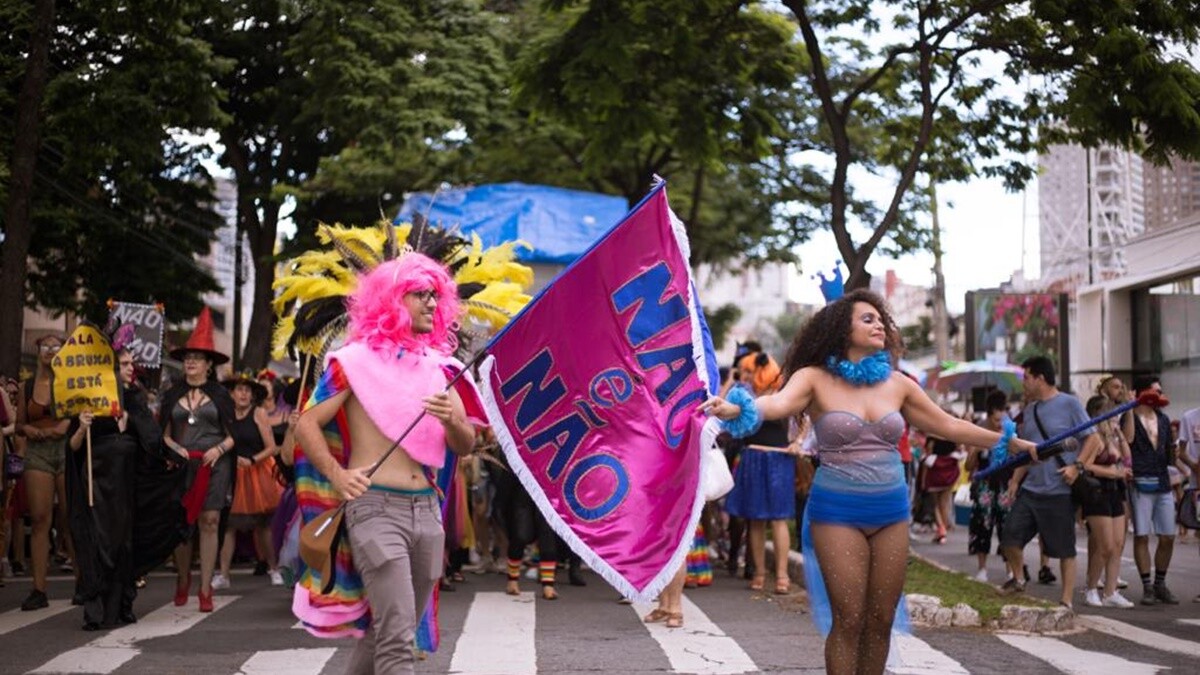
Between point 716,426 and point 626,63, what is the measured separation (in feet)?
26.9

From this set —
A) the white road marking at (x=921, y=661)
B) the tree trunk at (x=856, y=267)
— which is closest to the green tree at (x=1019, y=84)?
the tree trunk at (x=856, y=267)

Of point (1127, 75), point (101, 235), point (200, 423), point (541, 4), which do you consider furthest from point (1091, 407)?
point (101, 235)

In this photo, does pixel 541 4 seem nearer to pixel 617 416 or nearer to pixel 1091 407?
pixel 1091 407

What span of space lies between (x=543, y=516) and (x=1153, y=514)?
6.16m

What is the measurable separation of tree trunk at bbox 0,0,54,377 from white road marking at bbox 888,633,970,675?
369 inches

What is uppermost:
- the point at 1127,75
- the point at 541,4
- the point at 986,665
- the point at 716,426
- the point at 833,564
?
the point at 541,4

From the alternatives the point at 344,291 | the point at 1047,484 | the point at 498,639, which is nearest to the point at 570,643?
the point at 498,639

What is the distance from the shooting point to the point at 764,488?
13.4 meters

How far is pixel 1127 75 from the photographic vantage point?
12969 millimetres

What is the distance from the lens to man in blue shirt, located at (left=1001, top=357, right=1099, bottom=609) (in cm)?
1167

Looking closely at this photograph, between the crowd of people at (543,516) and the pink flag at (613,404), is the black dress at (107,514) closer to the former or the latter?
the crowd of people at (543,516)

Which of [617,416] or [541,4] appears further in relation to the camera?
[541,4]

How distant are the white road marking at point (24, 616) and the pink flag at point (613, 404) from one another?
16.3 feet

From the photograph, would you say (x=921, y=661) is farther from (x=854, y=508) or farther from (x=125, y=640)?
(x=125, y=640)
